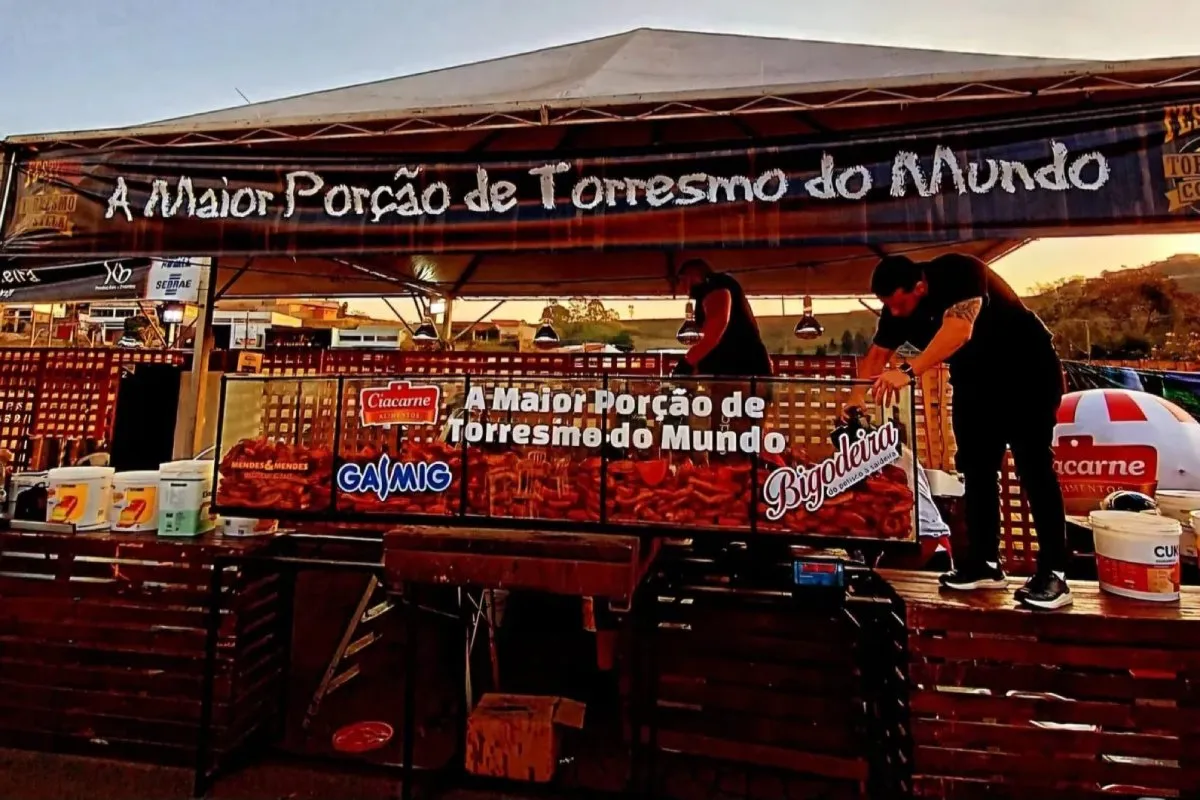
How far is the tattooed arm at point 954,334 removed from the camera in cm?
233

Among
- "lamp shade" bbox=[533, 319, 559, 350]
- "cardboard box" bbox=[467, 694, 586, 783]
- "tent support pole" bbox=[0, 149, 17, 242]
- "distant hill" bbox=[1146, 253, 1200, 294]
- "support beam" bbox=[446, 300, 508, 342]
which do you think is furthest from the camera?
"distant hill" bbox=[1146, 253, 1200, 294]

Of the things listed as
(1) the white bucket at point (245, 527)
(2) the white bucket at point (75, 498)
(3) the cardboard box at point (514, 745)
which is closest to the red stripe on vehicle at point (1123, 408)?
(3) the cardboard box at point (514, 745)

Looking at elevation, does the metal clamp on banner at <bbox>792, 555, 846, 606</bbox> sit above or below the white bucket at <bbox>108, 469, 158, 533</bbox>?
below

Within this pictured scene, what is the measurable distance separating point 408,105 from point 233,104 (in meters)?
1.48

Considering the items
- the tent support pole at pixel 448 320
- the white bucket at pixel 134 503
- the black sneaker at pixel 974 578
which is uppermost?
the tent support pole at pixel 448 320

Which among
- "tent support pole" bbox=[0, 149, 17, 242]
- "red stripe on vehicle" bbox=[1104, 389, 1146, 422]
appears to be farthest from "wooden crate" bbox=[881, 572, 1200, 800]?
"tent support pole" bbox=[0, 149, 17, 242]

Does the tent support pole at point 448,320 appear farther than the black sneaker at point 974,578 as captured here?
Yes

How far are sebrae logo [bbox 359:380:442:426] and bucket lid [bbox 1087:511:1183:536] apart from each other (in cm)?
271

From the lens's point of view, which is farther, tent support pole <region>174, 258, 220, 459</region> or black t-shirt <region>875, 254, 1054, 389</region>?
tent support pole <region>174, 258, 220, 459</region>

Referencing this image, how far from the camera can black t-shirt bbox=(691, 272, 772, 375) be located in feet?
10.2

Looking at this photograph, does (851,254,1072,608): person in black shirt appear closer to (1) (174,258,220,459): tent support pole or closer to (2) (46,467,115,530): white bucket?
(2) (46,467,115,530): white bucket

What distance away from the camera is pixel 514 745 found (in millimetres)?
2512

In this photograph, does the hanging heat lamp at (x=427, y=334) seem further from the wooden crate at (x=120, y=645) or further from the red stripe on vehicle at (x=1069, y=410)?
the red stripe on vehicle at (x=1069, y=410)

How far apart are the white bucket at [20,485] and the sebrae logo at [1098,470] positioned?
23.0ft
